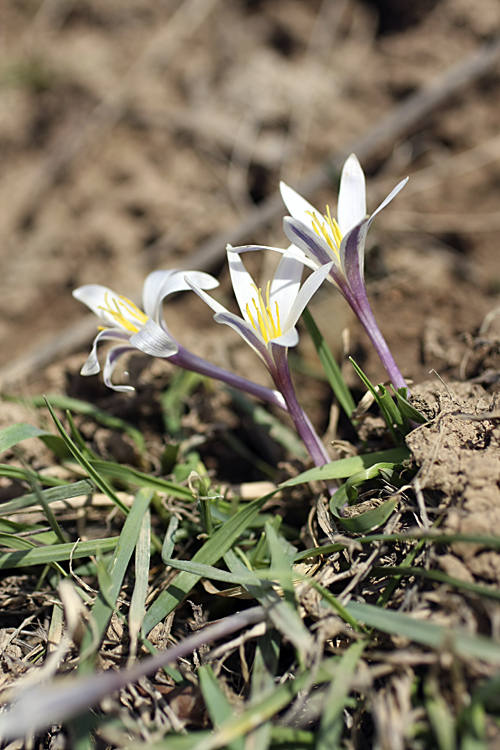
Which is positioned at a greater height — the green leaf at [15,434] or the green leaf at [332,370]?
the green leaf at [15,434]

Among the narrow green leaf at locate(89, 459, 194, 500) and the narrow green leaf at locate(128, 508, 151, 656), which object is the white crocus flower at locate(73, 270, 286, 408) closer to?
the narrow green leaf at locate(89, 459, 194, 500)

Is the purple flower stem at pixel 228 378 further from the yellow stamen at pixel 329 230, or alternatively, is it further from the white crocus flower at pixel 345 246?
the yellow stamen at pixel 329 230

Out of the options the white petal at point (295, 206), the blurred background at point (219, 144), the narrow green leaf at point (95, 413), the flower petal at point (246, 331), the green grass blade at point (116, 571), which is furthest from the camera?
the blurred background at point (219, 144)

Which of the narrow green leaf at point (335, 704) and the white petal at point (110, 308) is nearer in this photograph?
the narrow green leaf at point (335, 704)

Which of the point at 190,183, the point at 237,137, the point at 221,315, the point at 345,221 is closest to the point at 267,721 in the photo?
the point at 221,315

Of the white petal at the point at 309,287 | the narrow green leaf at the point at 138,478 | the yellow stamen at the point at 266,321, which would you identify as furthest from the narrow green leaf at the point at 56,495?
the white petal at the point at 309,287

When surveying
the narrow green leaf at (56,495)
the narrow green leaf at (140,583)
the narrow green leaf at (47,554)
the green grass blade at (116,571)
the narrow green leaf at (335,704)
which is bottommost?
the narrow green leaf at (335,704)

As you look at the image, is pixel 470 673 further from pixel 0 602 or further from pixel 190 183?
pixel 190 183

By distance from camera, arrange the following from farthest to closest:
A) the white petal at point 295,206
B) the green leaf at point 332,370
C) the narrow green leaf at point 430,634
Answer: the green leaf at point 332,370, the white petal at point 295,206, the narrow green leaf at point 430,634

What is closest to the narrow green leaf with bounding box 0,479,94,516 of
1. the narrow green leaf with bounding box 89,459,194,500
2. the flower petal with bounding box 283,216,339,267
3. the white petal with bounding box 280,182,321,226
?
the narrow green leaf with bounding box 89,459,194,500
